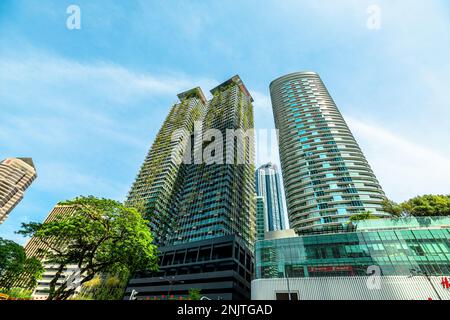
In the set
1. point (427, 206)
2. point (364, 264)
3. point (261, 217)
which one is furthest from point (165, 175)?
point (427, 206)

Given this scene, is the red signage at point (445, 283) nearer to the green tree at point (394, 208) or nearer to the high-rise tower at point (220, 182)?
Answer: the green tree at point (394, 208)

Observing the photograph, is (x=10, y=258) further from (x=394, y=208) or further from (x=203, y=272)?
(x=394, y=208)

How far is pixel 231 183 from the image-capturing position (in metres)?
87.2

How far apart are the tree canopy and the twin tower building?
17.3 meters

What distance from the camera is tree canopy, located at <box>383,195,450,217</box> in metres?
41.6

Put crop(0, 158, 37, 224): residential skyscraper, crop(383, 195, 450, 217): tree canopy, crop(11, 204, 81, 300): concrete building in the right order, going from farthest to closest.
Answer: crop(0, 158, 37, 224): residential skyscraper → crop(383, 195, 450, 217): tree canopy → crop(11, 204, 81, 300): concrete building

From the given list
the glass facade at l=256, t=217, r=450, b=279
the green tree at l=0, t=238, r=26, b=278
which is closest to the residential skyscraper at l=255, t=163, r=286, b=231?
the glass facade at l=256, t=217, r=450, b=279

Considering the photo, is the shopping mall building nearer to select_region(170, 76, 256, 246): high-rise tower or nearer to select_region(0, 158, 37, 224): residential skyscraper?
select_region(170, 76, 256, 246): high-rise tower

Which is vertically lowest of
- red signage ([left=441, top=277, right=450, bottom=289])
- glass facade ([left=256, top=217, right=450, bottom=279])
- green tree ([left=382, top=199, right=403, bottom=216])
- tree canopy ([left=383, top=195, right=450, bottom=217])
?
red signage ([left=441, top=277, right=450, bottom=289])

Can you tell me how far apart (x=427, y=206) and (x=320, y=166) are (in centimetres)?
3697

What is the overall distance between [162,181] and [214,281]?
52.4 metres

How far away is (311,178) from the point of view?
7694cm

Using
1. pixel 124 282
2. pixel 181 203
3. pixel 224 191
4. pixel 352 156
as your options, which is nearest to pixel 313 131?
pixel 352 156
